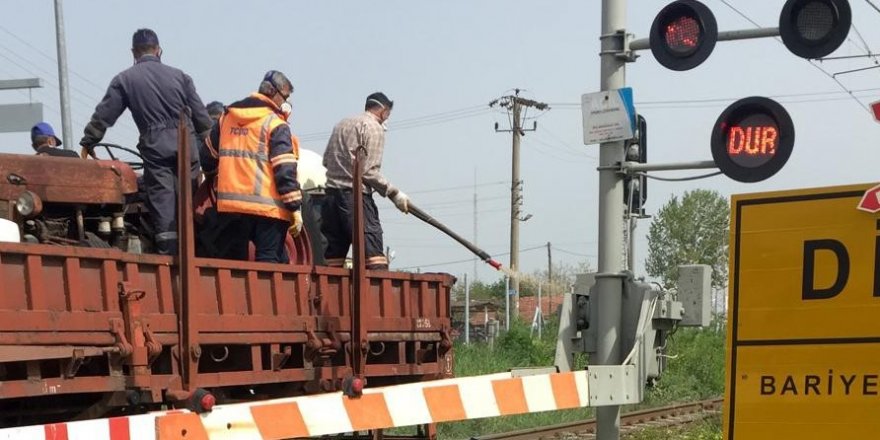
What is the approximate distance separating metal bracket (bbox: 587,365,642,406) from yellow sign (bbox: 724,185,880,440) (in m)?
2.75

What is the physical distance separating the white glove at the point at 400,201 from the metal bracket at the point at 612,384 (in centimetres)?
195

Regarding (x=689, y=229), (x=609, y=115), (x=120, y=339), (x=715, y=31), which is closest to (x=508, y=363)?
(x=609, y=115)

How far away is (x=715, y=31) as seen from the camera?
8.05m

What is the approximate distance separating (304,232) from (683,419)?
38.6 feet

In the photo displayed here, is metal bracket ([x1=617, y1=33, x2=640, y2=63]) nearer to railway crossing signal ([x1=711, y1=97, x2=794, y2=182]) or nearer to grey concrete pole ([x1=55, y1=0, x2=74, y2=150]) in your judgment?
railway crossing signal ([x1=711, y1=97, x2=794, y2=182])

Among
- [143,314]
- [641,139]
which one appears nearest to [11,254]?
[143,314]

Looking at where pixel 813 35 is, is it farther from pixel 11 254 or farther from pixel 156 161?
pixel 11 254

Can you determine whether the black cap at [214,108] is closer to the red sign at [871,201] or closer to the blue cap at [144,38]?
the blue cap at [144,38]

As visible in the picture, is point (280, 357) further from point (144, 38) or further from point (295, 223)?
point (144, 38)

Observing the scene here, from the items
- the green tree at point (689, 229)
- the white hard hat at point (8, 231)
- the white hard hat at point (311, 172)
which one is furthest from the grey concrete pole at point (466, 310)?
the green tree at point (689, 229)

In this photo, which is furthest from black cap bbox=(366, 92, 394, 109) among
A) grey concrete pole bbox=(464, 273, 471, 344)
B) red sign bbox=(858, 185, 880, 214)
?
grey concrete pole bbox=(464, 273, 471, 344)

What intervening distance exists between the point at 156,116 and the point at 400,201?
6.62 feet

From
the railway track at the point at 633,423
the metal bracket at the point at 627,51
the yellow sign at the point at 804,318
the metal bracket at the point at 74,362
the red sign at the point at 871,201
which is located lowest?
the railway track at the point at 633,423

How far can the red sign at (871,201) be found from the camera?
14.6 ft
